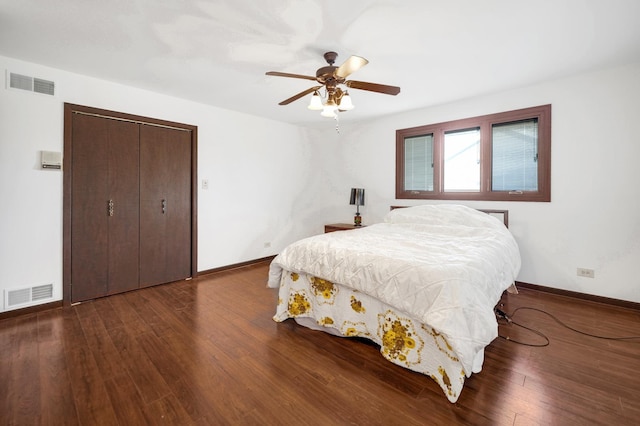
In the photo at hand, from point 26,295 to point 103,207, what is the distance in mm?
1061

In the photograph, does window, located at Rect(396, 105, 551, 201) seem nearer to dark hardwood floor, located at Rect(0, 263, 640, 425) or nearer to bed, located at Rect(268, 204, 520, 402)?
bed, located at Rect(268, 204, 520, 402)

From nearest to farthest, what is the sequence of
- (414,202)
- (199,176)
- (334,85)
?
(334,85)
(199,176)
(414,202)

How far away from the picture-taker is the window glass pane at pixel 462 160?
12.8ft

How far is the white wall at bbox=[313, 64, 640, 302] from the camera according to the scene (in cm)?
287

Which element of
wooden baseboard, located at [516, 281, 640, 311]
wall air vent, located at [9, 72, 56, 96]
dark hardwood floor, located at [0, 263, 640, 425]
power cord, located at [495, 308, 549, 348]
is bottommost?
dark hardwood floor, located at [0, 263, 640, 425]

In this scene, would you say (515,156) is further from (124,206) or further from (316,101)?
(124,206)

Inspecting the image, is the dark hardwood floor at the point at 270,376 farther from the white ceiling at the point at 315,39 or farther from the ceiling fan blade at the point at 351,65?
the white ceiling at the point at 315,39

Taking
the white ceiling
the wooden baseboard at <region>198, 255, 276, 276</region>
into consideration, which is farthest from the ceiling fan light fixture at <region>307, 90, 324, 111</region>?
the wooden baseboard at <region>198, 255, 276, 276</region>

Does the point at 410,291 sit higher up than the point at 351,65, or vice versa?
the point at 351,65

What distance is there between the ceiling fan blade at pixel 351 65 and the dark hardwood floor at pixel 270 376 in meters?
2.11

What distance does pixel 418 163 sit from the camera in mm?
4402

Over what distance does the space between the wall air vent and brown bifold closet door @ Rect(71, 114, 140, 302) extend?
0.31m

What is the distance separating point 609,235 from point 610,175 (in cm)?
63

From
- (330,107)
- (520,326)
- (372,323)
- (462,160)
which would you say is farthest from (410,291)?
(462,160)
